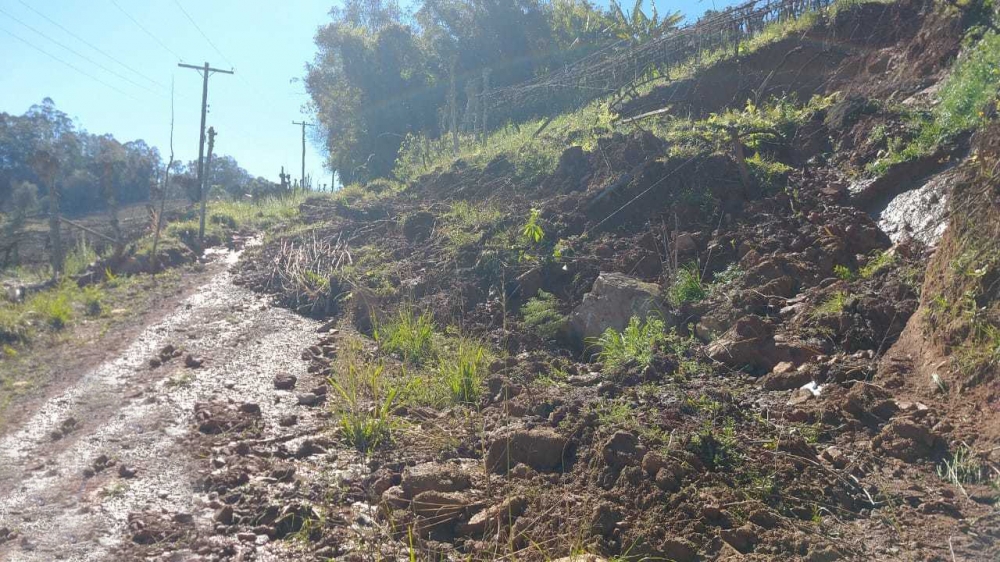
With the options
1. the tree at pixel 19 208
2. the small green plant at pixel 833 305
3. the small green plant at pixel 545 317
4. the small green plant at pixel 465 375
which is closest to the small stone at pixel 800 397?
the small green plant at pixel 833 305

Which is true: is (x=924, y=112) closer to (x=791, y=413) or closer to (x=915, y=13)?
(x=915, y=13)

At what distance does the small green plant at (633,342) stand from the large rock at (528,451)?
4.64ft

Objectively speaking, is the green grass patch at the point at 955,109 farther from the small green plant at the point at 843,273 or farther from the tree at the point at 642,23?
the tree at the point at 642,23

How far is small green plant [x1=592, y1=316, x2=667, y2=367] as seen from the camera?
18.7ft

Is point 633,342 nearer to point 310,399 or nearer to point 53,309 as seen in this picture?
point 310,399

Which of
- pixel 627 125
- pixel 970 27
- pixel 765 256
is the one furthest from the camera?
pixel 627 125

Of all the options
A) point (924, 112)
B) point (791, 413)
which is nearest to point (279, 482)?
point (791, 413)

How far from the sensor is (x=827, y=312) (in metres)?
5.45

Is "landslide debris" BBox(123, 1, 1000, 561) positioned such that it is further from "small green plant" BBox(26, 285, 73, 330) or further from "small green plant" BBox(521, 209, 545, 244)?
"small green plant" BBox(26, 285, 73, 330)

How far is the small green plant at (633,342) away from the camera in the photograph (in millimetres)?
5688

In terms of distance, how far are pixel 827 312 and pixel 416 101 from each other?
867 inches

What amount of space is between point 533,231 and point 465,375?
326 cm

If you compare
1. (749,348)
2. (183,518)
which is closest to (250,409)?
(183,518)

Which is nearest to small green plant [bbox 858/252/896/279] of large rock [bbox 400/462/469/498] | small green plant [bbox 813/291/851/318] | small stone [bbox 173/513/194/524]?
small green plant [bbox 813/291/851/318]
